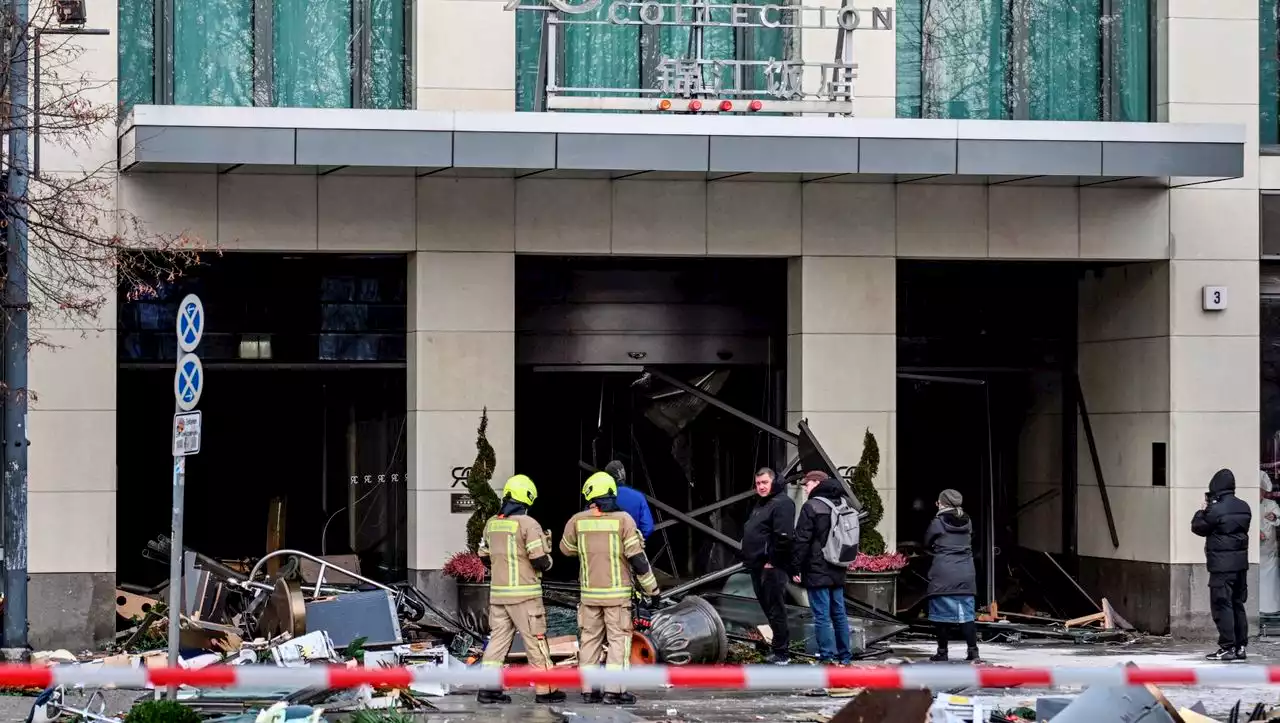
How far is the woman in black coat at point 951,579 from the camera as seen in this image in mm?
16078

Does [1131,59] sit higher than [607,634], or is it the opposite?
[1131,59]

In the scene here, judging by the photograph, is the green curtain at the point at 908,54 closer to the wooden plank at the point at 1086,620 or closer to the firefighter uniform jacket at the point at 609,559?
the wooden plank at the point at 1086,620

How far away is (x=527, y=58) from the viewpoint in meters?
17.8

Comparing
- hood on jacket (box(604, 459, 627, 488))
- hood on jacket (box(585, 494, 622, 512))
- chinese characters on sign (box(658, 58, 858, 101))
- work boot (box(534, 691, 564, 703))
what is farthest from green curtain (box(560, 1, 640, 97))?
work boot (box(534, 691, 564, 703))

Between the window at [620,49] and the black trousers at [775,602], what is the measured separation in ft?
16.9

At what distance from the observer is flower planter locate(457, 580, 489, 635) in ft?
55.2

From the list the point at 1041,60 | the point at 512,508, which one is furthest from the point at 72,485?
the point at 1041,60

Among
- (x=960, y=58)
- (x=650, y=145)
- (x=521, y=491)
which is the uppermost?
(x=960, y=58)

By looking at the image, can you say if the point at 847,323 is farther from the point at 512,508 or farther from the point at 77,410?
the point at 77,410

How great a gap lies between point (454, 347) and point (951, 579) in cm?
526

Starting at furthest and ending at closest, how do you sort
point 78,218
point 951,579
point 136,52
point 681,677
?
point 136,52
point 951,579
point 78,218
point 681,677

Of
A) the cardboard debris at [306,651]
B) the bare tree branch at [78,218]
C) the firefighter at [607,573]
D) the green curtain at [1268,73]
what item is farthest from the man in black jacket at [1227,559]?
the bare tree branch at [78,218]

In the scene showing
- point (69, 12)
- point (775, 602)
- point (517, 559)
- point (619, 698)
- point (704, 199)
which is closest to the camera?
point (619, 698)

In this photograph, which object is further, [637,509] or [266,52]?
[266,52]
